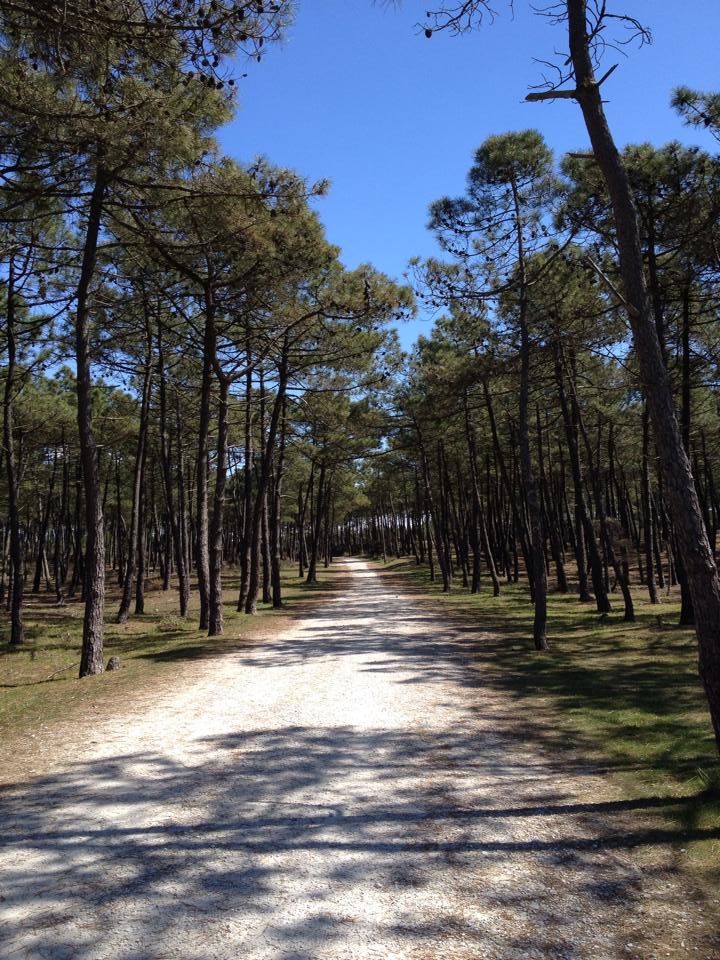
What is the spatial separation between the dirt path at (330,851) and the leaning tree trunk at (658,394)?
148 cm

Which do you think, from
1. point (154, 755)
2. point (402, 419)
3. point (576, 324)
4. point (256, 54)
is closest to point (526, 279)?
point (576, 324)

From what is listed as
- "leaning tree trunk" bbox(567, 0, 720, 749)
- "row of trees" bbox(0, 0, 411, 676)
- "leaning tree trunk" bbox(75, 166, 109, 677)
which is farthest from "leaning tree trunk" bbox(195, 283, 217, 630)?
"leaning tree trunk" bbox(567, 0, 720, 749)

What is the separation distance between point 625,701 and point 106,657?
30.7 feet

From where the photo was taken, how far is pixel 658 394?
511 cm

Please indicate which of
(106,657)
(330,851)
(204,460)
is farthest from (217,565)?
(330,851)

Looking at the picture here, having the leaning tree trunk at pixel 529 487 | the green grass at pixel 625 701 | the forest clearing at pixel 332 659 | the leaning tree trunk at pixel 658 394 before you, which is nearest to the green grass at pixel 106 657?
the forest clearing at pixel 332 659

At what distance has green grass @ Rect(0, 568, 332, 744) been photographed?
787cm

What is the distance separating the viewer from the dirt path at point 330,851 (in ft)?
9.87

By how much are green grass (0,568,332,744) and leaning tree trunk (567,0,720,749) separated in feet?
21.3

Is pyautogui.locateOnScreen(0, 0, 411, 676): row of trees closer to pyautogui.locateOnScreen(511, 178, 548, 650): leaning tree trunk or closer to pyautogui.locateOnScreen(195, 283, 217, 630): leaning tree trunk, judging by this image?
pyautogui.locateOnScreen(195, 283, 217, 630): leaning tree trunk

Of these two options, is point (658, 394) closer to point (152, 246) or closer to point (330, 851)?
point (330, 851)

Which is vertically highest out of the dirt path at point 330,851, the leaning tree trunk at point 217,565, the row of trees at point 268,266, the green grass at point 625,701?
the row of trees at point 268,266

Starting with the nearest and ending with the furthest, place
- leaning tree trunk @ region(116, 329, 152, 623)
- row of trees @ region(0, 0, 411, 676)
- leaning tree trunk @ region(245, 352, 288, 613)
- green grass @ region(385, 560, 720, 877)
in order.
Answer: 1. green grass @ region(385, 560, 720, 877)
2. row of trees @ region(0, 0, 411, 676)
3. leaning tree trunk @ region(245, 352, 288, 613)
4. leaning tree trunk @ region(116, 329, 152, 623)

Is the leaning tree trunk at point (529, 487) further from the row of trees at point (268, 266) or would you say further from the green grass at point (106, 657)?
the green grass at point (106, 657)
